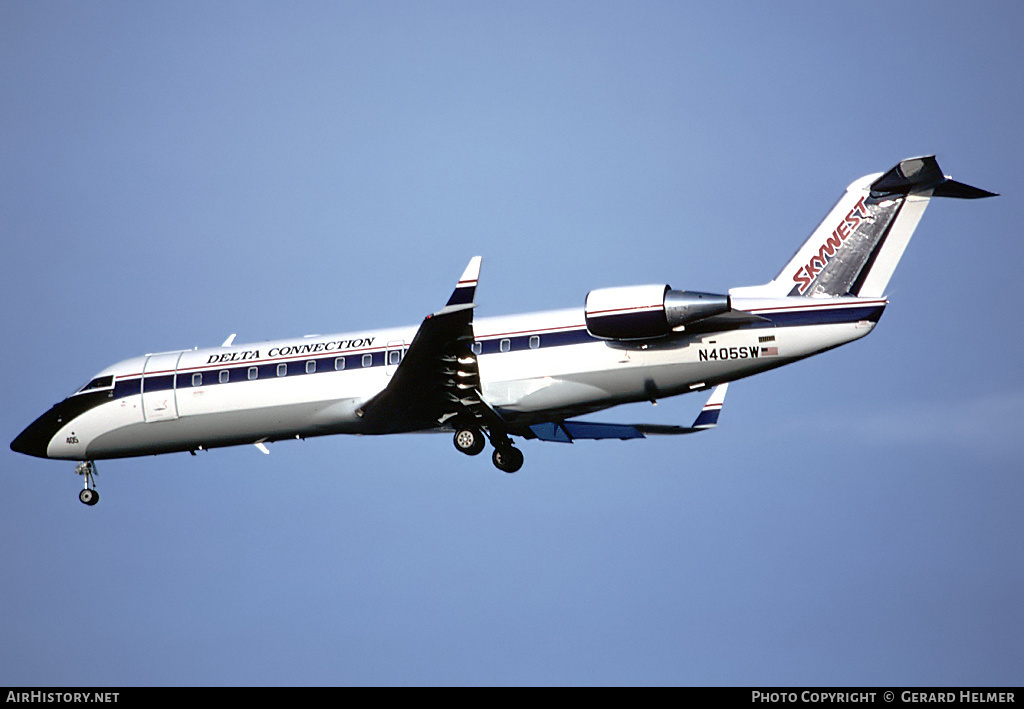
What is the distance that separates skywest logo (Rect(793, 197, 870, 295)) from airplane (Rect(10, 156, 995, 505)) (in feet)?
0.09

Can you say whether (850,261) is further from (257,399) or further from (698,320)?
(257,399)

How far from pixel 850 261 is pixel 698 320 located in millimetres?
3189

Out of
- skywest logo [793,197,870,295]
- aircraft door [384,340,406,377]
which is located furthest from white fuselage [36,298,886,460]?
skywest logo [793,197,870,295]

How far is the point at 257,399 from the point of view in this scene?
27.9 m

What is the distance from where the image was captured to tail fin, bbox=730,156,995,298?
25094 mm

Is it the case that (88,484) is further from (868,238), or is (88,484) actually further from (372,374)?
(868,238)

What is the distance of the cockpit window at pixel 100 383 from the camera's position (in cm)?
2945

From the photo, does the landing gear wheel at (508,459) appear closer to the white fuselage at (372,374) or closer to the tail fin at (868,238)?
the white fuselage at (372,374)
